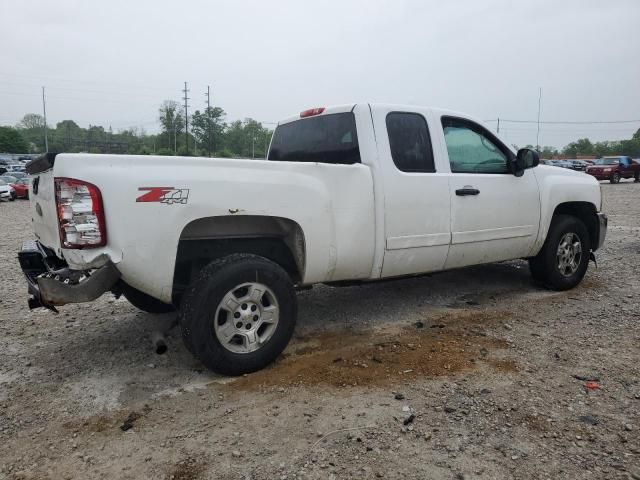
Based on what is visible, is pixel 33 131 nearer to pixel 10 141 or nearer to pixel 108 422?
pixel 10 141

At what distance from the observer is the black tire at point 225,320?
A: 10.3ft

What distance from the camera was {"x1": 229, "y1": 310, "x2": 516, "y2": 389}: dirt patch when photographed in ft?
11.0

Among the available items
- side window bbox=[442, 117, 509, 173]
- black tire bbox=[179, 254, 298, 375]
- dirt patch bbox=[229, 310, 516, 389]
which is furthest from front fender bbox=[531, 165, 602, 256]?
black tire bbox=[179, 254, 298, 375]

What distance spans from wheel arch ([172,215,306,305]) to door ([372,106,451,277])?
0.77m

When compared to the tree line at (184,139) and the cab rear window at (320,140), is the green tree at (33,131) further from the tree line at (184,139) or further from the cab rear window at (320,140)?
the cab rear window at (320,140)

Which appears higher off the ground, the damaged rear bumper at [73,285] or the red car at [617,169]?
the red car at [617,169]

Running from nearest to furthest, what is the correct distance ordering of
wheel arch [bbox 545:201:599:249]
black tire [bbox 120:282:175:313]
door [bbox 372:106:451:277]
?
door [bbox 372:106:451:277] < black tire [bbox 120:282:175:313] < wheel arch [bbox 545:201:599:249]

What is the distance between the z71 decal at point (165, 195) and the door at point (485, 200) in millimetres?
2428

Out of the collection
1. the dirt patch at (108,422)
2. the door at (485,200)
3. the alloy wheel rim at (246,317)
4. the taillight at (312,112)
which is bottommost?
the dirt patch at (108,422)

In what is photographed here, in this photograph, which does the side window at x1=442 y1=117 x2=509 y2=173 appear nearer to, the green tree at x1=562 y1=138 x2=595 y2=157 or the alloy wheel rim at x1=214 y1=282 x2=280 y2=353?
the alloy wheel rim at x1=214 y1=282 x2=280 y2=353

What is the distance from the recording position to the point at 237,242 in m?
3.68

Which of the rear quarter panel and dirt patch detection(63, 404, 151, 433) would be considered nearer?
dirt patch detection(63, 404, 151, 433)

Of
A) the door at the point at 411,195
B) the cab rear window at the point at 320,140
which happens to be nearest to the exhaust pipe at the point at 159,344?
the door at the point at 411,195

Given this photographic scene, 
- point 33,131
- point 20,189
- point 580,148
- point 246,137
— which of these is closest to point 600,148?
point 580,148
